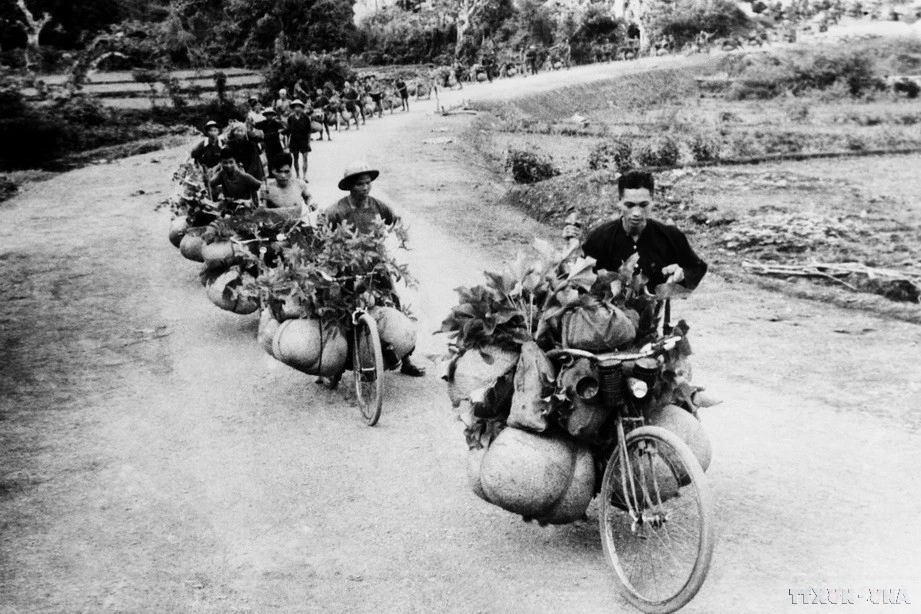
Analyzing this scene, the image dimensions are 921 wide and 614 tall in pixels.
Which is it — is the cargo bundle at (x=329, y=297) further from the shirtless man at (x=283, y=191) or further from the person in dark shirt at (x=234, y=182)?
the person in dark shirt at (x=234, y=182)

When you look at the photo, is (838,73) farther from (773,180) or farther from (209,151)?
(209,151)

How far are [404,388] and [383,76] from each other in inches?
1674

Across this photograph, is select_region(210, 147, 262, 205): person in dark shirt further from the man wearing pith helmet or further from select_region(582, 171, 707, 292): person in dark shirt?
select_region(582, 171, 707, 292): person in dark shirt

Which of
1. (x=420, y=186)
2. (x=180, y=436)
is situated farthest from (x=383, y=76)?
(x=180, y=436)

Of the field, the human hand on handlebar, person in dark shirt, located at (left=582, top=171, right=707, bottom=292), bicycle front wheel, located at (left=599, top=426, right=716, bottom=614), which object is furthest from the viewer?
the field

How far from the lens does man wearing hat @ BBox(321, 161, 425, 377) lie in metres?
7.40

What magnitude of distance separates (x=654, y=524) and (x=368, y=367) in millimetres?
3133

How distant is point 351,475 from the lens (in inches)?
230

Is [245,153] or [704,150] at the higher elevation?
[245,153]

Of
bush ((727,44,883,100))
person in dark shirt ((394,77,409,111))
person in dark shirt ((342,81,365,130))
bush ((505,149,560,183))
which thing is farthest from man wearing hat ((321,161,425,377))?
bush ((727,44,883,100))

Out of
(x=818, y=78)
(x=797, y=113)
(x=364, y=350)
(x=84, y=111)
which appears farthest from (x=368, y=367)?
(x=818, y=78)

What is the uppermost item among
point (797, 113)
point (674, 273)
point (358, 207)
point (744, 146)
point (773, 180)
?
point (674, 273)

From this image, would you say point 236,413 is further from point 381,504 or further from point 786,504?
point 786,504

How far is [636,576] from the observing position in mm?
4367
